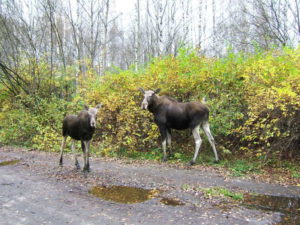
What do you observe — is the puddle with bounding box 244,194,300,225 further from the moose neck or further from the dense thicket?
the moose neck

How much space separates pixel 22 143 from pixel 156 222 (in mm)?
12228

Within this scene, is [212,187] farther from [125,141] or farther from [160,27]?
[160,27]

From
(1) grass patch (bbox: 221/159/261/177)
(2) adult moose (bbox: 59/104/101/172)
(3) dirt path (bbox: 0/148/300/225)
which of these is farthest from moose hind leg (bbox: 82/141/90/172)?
(1) grass patch (bbox: 221/159/261/177)

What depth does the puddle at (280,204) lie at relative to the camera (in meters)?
4.78

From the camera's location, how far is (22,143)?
14688 millimetres

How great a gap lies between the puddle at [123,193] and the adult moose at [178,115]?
3.22 m

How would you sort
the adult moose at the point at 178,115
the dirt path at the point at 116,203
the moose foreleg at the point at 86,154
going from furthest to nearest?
the adult moose at the point at 178,115 → the moose foreleg at the point at 86,154 → the dirt path at the point at 116,203

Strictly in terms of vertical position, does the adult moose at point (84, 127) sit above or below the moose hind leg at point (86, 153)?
above

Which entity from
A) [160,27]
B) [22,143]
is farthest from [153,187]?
[160,27]

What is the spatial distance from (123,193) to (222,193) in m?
2.19

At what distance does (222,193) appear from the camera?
602cm

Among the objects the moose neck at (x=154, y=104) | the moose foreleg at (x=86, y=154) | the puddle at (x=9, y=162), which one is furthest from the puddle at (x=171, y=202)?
the puddle at (x=9, y=162)

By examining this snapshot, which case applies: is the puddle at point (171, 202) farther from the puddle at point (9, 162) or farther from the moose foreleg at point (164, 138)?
the puddle at point (9, 162)

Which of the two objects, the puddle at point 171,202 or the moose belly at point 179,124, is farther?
the moose belly at point 179,124
